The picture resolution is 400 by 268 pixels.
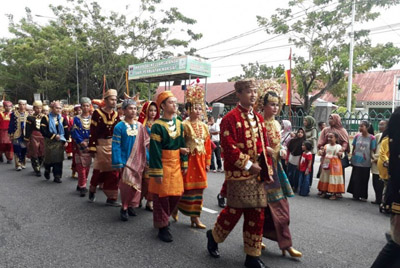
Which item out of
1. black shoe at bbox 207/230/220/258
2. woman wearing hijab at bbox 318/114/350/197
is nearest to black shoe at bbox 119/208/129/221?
black shoe at bbox 207/230/220/258

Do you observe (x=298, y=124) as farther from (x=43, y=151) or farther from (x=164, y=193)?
(x=164, y=193)

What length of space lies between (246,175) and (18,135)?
26.1 feet

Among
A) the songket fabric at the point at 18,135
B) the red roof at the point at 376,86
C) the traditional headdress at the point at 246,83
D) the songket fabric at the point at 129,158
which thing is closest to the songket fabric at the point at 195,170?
the songket fabric at the point at 129,158

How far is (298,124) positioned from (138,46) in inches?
490

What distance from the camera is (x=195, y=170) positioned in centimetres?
461

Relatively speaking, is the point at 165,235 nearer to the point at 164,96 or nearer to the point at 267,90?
the point at 164,96

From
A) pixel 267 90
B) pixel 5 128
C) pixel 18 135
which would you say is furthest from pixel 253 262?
pixel 5 128

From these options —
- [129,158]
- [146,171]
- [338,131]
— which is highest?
[338,131]

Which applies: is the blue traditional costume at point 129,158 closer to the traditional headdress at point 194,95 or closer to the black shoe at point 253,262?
the traditional headdress at point 194,95

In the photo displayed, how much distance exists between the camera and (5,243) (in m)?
3.89

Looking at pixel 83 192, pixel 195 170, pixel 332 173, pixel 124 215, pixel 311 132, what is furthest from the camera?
pixel 311 132

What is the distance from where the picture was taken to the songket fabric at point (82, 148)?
631 cm

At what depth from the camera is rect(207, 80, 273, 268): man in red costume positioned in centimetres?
318

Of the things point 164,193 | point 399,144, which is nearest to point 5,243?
point 164,193
